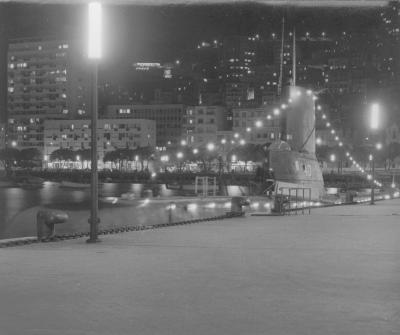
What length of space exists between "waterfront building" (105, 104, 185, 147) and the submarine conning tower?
108218 mm

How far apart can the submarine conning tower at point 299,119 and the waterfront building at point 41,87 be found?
12214 cm

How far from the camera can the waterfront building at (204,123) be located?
428 ft

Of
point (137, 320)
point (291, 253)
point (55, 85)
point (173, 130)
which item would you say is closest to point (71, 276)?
point (137, 320)

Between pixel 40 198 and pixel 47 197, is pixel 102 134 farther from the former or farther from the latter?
pixel 40 198

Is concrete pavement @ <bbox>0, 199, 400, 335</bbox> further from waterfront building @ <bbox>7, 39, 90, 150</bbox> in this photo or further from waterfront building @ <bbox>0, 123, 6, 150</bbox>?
waterfront building @ <bbox>0, 123, 6, 150</bbox>

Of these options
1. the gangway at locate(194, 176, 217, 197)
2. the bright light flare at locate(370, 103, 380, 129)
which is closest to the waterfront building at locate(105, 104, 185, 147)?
the gangway at locate(194, 176, 217, 197)

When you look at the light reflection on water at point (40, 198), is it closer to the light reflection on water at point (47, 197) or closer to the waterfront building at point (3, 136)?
the light reflection on water at point (47, 197)

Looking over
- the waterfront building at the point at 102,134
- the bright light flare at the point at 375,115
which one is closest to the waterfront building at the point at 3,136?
the waterfront building at the point at 102,134

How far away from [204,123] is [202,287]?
128137 millimetres

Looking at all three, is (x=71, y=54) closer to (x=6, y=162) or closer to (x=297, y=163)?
(x=6, y=162)

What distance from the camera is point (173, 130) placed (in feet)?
486

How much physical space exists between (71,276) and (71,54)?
519ft

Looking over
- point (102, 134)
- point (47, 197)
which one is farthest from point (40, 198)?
point (102, 134)

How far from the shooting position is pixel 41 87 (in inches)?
6299
